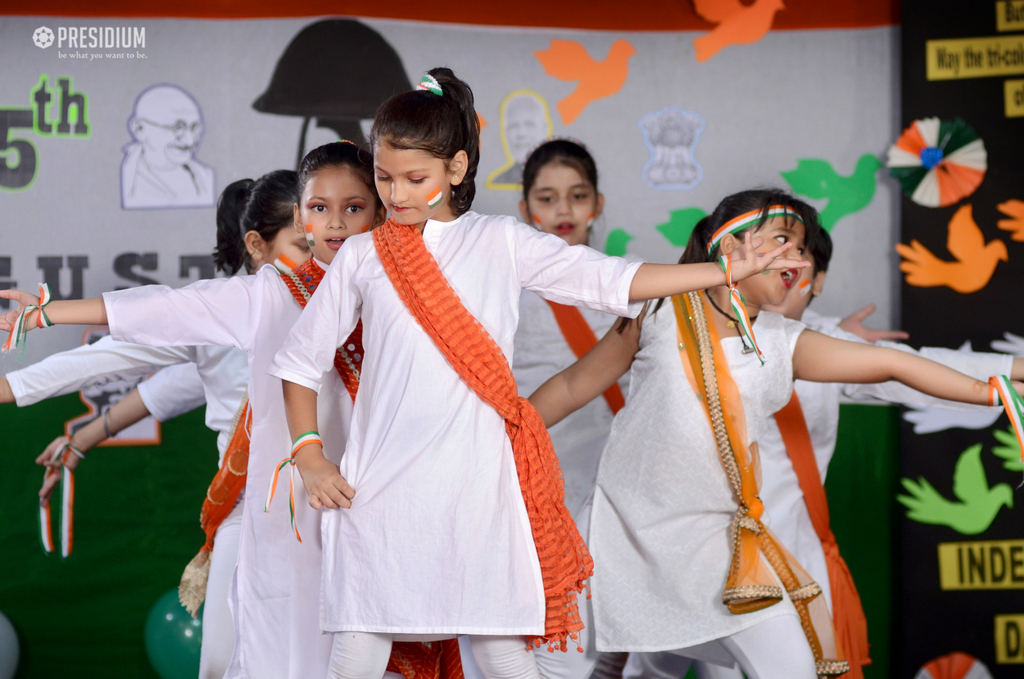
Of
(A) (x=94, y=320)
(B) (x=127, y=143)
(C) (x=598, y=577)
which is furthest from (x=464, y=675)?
(B) (x=127, y=143)

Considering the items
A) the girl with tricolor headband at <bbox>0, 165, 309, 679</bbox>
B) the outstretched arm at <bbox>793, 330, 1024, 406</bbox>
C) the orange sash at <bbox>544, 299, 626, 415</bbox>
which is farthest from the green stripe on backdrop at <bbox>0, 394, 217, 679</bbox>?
the outstretched arm at <bbox>793, 330, 1024, 406</bbox>

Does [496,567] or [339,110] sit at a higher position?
[339,110]

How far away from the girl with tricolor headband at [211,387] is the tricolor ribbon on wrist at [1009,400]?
1.78 m

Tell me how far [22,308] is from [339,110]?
2.19 m

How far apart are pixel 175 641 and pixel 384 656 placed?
71.9 inches

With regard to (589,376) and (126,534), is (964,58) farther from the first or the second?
(126,534)

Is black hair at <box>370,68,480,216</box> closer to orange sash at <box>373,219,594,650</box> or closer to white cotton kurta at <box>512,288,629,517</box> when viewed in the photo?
orange sash at <box>373,219,594,650</box>

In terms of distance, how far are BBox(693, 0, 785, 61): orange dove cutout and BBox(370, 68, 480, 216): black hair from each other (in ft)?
7.57

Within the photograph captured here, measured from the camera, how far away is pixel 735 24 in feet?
13.1

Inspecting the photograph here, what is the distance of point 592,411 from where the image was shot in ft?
11.7

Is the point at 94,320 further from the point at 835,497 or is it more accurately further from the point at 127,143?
the point at 835,497

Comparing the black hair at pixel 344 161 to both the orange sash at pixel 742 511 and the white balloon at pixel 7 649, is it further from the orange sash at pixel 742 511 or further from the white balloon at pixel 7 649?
the white balloon at pixel 7 649

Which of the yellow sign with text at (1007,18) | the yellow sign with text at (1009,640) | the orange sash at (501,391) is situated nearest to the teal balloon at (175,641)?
the orange sash at (501,391)

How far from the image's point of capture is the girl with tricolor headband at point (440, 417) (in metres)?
1.82
